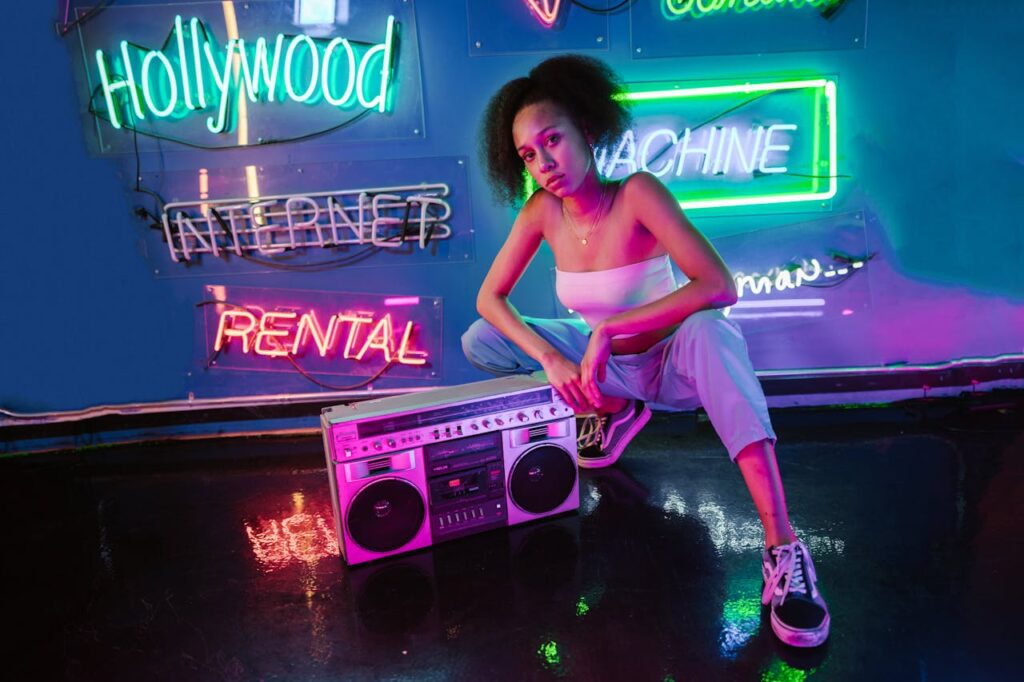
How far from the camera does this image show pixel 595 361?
6.12 ft

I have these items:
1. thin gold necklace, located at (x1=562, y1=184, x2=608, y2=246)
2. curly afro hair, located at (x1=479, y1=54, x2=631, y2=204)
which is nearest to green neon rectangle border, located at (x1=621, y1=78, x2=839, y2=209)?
curly afro hair, located at (x1=479, y1=54, x2=631, y2=204)

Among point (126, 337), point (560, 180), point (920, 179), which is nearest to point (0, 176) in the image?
point (126, 337)

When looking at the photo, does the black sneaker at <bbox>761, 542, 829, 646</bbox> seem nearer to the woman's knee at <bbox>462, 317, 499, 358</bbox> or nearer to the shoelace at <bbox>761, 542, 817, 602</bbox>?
the shoelace at <bbox>761, 542, 817, 602</bbox>

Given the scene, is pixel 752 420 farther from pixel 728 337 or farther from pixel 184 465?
pixel 184 465

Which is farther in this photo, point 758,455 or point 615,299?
point 615,299

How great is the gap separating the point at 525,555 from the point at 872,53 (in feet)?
8.77

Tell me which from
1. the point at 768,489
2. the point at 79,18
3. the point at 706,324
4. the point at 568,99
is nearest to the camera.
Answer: the point at 768,489

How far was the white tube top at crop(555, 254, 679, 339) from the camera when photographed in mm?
2068

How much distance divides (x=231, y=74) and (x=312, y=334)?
1.21 metres

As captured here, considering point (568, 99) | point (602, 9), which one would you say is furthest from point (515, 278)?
point (602, 9)

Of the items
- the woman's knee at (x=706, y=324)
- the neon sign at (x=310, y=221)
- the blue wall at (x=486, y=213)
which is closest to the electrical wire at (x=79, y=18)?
the blue wall at (x=486, y=213)

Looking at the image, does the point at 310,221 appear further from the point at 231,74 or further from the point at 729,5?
the point at 729,5

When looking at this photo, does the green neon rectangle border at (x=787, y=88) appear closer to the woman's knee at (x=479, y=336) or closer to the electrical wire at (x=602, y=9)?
the electrical wire at (x=602, y=9)

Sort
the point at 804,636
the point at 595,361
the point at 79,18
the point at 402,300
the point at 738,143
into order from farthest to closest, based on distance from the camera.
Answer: the point at 402,300 < the point at 738,143 < the point at 79,18 < the point at 595,361 < the point at 804,636
